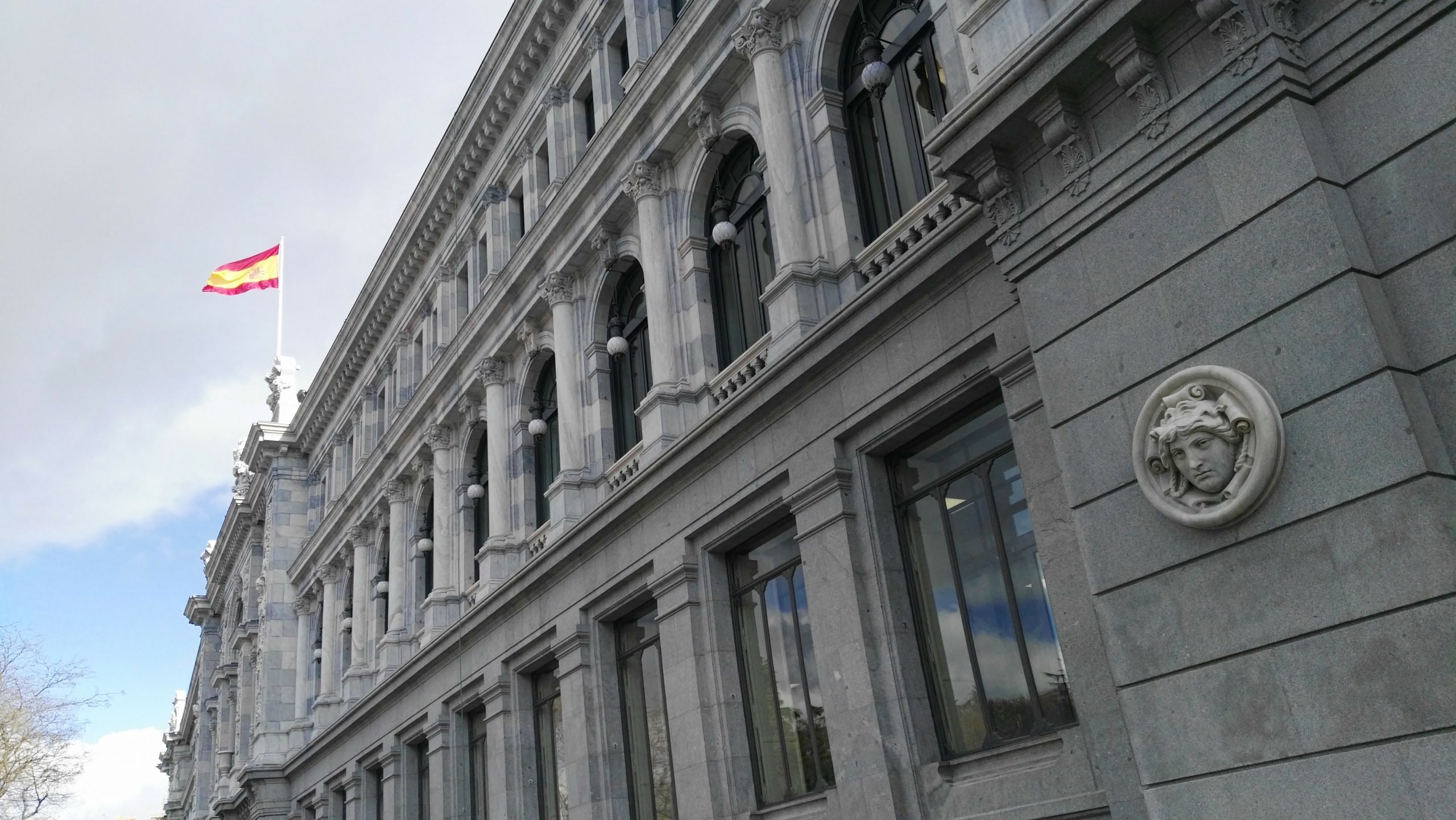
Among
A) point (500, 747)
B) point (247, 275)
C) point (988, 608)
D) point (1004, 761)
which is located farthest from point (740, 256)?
point (247, 275)

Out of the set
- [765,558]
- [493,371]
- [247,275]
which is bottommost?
[765,558]

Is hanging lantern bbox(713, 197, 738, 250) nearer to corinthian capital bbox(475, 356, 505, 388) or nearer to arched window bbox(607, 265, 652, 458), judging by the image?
arched window bbox(607, 265, 652, 458)

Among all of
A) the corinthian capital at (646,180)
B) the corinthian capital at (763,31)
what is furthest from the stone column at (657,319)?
the corinthian capital at (763,31)

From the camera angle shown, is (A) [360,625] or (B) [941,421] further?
(A) [360,625]

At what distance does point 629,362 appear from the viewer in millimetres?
21281

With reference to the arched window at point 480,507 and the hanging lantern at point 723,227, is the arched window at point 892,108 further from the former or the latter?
the arched window at point 480,507

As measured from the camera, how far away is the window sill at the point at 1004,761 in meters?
11.6

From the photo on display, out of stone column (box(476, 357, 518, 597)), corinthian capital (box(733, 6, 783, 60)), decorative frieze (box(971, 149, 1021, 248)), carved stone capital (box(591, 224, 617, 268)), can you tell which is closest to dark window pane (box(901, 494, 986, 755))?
decorative frieze (box(971, 149, 1021, 248))

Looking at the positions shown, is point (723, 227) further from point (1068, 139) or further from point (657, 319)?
point (1068, 139)

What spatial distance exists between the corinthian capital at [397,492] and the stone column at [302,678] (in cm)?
1020

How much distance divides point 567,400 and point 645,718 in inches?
232

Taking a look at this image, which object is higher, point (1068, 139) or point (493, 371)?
point (493, 371)

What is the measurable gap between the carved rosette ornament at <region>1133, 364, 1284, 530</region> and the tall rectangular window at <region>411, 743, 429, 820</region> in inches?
819

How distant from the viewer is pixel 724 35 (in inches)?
717
